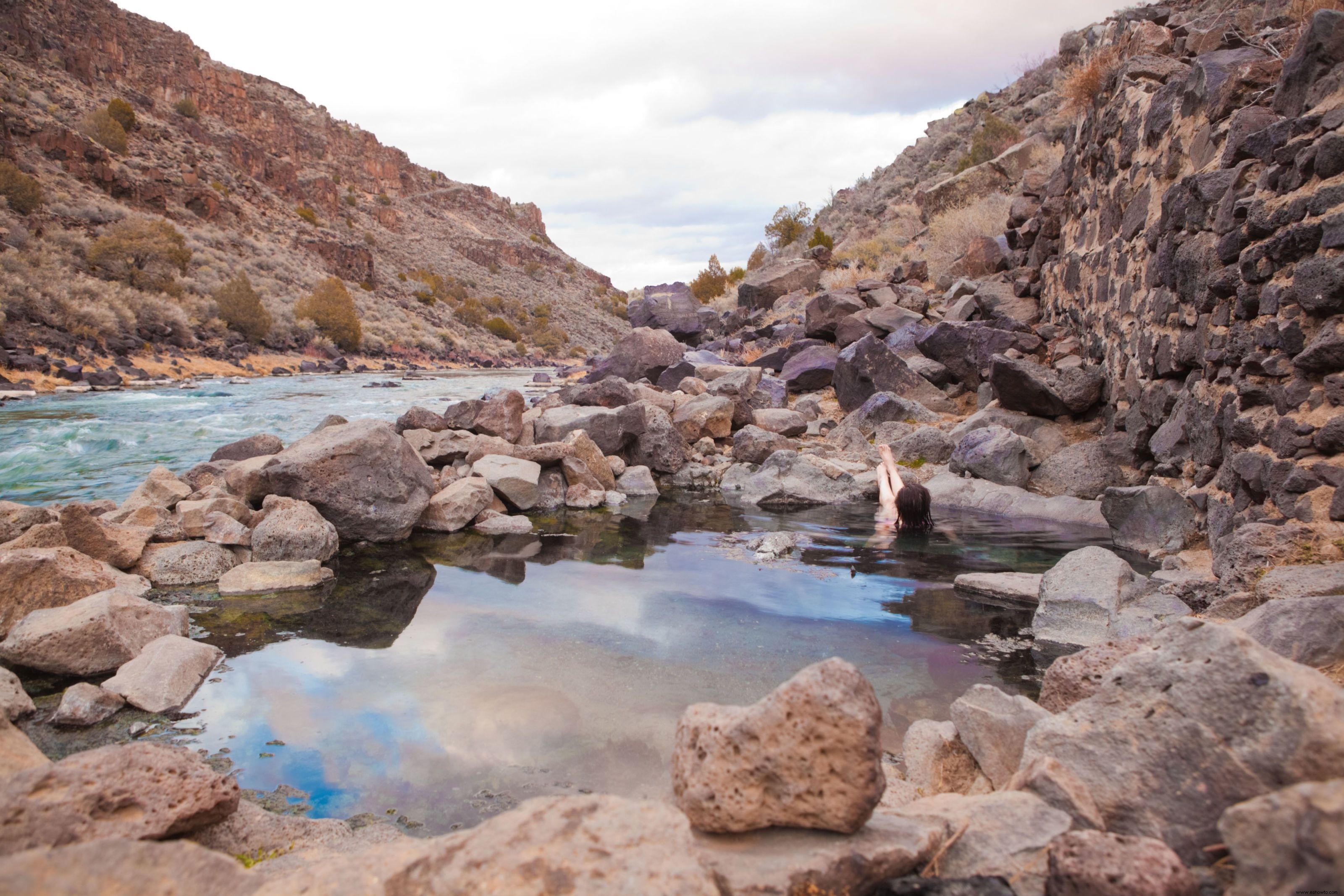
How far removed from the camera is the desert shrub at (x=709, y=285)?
32844 millimetres

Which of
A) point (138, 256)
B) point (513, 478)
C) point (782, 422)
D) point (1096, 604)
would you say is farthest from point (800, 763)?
point (138, 256)

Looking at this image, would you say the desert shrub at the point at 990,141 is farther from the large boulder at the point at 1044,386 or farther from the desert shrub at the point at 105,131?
the desert shrub at the point at 105,131

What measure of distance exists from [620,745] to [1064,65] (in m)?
24.2

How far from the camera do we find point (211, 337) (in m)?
25.6

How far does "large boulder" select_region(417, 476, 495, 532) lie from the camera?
25.4ft

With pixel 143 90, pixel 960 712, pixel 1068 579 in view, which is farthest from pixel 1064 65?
pixel 143 90

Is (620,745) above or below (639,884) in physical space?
below

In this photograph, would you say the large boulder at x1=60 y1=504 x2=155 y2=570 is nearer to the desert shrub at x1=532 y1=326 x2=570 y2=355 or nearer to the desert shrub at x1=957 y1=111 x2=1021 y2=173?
the desert shrub at x1=957 y1=111 x2=1021 y2=173

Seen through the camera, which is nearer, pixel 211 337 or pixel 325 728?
pixel 325 728

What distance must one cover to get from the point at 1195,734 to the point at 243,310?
31690mm

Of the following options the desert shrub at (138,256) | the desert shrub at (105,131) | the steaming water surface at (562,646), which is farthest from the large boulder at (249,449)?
the desert shrub at (105,131)

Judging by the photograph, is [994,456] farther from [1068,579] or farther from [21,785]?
[21,785]

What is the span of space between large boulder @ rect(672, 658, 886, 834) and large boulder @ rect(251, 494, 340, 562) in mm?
5278

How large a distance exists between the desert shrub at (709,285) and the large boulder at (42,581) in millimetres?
28251
